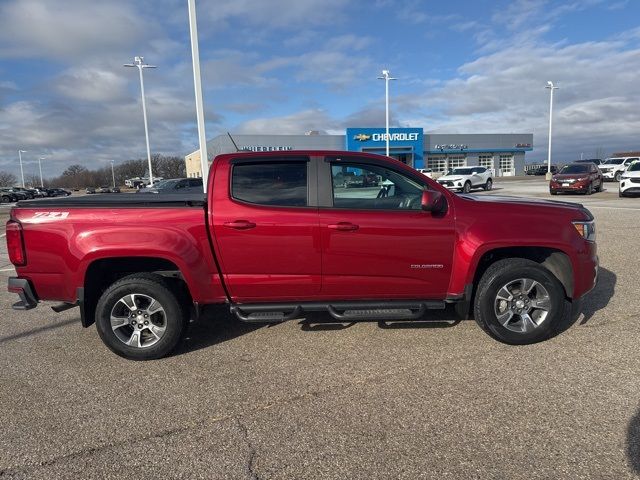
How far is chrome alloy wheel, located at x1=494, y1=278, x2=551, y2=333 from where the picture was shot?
4160 mm

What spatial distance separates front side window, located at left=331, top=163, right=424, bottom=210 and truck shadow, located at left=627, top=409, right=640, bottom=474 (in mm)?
2193

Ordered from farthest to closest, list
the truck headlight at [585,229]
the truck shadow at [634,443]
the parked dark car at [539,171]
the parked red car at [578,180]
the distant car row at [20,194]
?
1. the parked dark car at [539,171]
2. the distant car row at [20,194]
3. the parked red car at [578,180]
4. the truck headlight at [585,229]
5. the truck shadow at [634,443]

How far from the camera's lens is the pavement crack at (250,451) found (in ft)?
8.36

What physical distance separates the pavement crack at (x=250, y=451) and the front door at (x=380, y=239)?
1.46 m

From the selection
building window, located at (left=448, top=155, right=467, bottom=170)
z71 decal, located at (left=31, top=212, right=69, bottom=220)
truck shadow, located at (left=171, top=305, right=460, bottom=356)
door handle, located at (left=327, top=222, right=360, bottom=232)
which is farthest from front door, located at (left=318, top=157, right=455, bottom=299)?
building window, located at (left=448, top=155, right=467, bottom=170)

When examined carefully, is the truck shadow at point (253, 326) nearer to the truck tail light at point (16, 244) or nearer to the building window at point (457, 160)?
the truck tail light at point (16, 244)

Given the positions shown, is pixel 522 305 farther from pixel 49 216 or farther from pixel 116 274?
pixel 49 216

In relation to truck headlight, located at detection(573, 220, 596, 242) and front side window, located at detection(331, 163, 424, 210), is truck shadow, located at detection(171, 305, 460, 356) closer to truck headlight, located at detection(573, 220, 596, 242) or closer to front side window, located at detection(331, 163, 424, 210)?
front side window, located at detection(331, 163, 424, 210)

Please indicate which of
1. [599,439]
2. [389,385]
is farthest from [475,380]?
[599,439]

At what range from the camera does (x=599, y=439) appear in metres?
2.76

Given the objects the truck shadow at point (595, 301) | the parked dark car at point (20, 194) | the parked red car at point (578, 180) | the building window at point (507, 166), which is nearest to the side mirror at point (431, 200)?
Result: the truck shadow at point (595, 301)

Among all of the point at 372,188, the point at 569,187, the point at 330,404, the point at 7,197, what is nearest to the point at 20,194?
the point at 7,197

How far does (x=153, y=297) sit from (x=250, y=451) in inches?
71.4

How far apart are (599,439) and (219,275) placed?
302 cm
